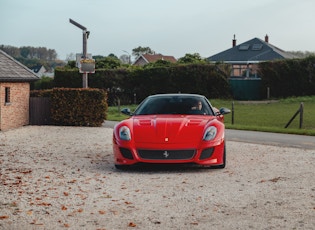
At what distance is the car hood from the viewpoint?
10.7 m

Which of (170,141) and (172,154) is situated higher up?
(170,141)

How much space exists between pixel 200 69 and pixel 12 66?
2127 centimetres

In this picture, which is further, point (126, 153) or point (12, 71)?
point (12, 71)

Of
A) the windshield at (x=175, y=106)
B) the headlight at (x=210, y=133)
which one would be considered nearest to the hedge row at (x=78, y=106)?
the windshield at (x=175, y=106)

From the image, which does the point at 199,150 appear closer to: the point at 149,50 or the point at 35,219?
the point at 35,219

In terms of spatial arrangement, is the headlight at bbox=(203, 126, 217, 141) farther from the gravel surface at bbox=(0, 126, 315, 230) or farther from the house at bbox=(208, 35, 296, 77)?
the house at bbox=(208, 35, 296, 77)

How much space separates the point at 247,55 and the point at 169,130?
6175 cm

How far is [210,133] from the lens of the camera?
429 inches

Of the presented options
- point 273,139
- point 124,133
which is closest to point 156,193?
point 124,133

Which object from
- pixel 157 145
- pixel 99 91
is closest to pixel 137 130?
pixel 157 145

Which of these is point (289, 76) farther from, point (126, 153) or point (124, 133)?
point (126, 153)

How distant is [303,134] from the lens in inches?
808

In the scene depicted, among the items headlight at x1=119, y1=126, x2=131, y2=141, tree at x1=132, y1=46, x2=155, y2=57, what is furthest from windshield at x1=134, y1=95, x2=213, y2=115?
tree at x1=132, y1=46, x2=155, y2=57

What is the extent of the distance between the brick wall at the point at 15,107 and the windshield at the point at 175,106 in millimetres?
12913
